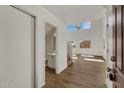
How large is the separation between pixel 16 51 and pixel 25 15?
0.81m

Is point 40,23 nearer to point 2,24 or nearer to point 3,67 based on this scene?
point 2,24

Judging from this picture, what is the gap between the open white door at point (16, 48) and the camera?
1.68 m

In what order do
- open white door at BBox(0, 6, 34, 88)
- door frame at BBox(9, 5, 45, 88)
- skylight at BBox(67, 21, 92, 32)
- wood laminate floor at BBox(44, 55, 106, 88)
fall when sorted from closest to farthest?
open white door at BBox(0, 6, 34, 88)
door frame at BBox(9, 5, 45, 88)
wood laminate floor at BBox(44, 55, 106, 88)
skylight at BBox(67, 21, 92, 32)

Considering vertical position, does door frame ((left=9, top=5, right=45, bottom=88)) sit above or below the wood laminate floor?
above

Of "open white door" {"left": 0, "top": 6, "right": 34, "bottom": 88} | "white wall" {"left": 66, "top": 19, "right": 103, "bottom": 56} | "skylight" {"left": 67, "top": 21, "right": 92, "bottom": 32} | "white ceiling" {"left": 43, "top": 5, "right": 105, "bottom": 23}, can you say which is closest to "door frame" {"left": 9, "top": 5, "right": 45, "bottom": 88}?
"open white door" {"left": 0, "top": 6, "right": 34, "bottom": 88}

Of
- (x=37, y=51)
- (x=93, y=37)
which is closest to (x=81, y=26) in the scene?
(x=93, y=37)

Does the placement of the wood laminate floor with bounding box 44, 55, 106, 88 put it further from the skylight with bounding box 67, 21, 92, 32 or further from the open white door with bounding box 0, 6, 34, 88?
the skylight with bounding box 67, 21, 92, 32

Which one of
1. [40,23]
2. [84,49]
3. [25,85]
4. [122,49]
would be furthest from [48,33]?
[84,49]

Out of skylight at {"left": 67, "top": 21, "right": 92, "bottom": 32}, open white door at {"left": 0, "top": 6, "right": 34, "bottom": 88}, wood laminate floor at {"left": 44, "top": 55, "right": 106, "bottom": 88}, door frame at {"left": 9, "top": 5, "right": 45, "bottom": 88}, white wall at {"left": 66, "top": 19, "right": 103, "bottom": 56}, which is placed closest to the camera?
open white door at {"left": 0, "top": 6, "right": 34, "bottom": 88}

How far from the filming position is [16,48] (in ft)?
6.38

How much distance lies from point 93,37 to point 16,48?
8929 millimetres

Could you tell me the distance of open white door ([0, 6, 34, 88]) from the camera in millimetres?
1681

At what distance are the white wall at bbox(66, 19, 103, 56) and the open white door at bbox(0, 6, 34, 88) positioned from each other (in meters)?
6.94

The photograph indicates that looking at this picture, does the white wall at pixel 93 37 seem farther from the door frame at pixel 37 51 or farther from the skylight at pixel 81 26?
the door frame at pixel 37 51
